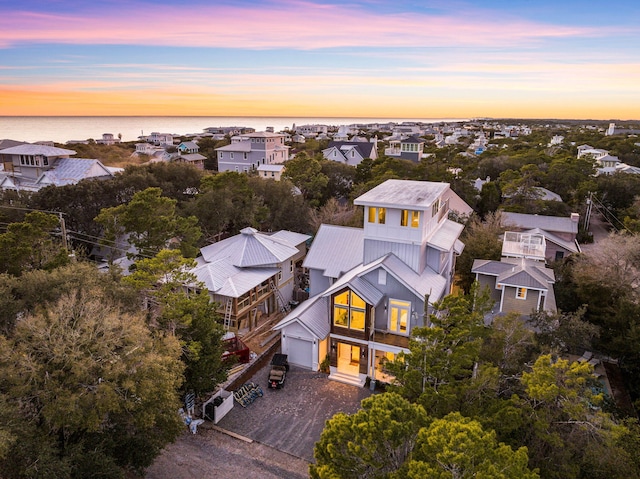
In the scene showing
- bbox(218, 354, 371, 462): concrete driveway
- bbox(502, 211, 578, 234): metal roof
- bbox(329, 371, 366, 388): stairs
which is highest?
bbox(502, 211, 578, 234): metal roof

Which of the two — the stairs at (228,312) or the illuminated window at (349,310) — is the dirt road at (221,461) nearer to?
the illuminated window at (349,310)

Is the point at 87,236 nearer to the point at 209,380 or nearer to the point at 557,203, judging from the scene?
the point at 209,380

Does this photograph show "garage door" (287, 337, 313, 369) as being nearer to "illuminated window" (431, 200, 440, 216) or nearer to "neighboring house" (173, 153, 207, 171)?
"illuminated window" (431, 200, 440, 216)

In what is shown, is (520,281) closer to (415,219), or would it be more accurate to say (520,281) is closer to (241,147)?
(415,219)

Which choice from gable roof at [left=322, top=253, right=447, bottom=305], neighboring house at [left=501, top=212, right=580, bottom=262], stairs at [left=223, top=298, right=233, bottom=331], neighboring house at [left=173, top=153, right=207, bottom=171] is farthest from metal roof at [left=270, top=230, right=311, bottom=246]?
neighboring house at [left=173, top=153, right=207, bottom=171]

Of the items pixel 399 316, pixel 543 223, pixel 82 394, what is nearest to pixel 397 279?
pixel 399 316

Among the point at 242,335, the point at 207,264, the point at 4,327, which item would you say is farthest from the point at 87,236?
the point at 4,327

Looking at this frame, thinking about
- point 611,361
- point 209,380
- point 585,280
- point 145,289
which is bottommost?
point 611,361
